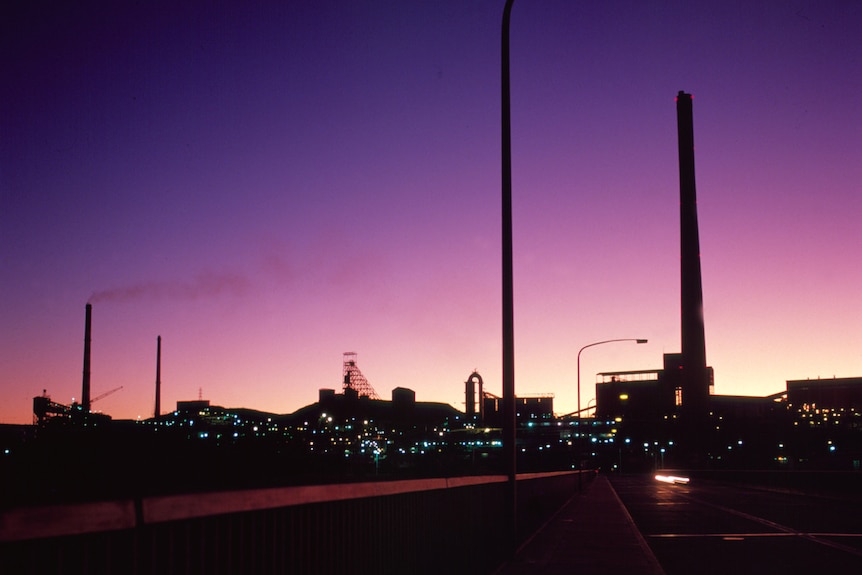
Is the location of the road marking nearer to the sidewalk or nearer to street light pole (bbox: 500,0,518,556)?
the sidewalk

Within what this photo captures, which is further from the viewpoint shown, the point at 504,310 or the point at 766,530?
the point at 766,530

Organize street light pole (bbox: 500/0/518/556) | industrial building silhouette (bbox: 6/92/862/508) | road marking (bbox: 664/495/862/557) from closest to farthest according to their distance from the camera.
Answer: street light pole (bbox: 500/0/518/556) → road marking (bbox: 664/495/862/557) → industrial building silhouette (bbox: 6/92/862/508)

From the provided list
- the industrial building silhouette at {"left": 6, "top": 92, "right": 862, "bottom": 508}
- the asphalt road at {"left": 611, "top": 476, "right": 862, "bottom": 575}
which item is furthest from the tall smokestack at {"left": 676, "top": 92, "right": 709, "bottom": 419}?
the asphalt road at {"left": 611, "top": 476, "right": 862, "bottom": 575}

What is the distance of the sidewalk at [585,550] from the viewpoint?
13203mm

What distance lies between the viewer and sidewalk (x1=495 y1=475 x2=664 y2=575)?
13203 mm

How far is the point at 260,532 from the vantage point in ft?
17.8

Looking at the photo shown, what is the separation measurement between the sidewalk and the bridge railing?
101 inches

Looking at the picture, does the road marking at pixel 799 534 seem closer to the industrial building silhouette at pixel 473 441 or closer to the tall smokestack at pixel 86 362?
the industrial building silhouette at pixel 473 441

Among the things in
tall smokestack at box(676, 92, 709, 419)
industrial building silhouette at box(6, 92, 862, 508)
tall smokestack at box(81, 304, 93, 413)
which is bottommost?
industrial building silhouette at box(6, 92, 862, 508)

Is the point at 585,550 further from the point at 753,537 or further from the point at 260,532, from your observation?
the point at 260,532

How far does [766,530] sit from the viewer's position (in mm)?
22219

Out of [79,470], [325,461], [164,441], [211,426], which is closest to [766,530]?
[79,470]

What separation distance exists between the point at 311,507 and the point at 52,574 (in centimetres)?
279

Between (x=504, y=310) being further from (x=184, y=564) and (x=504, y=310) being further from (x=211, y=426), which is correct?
(x=211, y=426)
